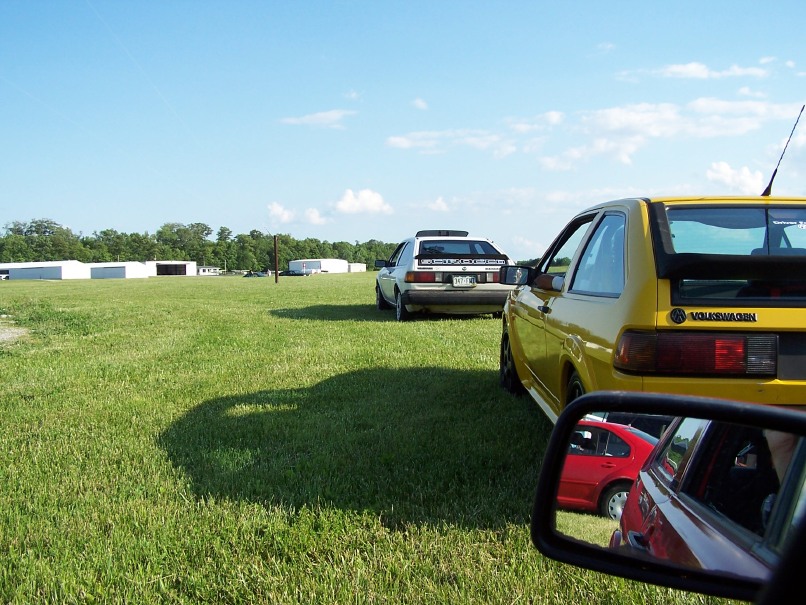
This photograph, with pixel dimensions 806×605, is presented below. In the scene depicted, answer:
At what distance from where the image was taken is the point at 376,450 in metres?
4.48

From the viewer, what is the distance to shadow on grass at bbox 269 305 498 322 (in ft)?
44.6

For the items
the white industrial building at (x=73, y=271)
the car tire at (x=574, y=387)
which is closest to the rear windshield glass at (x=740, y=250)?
the car tire at (x=574, y=387)

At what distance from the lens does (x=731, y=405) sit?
112cm

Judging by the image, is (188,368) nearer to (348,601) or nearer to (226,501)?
(226,501)

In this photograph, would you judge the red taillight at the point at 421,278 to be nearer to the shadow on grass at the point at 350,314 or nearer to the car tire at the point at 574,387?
the shadow on grass at the point at 350,314

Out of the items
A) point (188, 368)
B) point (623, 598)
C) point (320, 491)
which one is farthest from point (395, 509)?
point (188, 368)

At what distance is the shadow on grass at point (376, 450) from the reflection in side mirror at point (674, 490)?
5.53 ft

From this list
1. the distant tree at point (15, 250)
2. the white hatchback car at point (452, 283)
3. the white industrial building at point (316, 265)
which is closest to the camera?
the white hatchback car at point (452, 283)

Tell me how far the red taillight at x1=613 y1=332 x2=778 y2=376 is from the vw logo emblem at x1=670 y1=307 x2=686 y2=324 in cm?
6

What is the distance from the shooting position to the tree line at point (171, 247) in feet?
465

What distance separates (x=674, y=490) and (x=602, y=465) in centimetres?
29

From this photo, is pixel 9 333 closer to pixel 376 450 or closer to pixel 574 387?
pixel 376 450

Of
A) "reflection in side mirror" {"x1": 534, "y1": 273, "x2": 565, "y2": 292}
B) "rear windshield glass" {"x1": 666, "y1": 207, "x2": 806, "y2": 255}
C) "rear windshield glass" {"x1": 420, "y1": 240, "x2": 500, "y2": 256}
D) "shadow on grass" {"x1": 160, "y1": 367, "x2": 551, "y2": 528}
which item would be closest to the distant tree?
"rear windshield glass" {"x1": 420, "y1": 240, "x2": 500, "y2": 256}

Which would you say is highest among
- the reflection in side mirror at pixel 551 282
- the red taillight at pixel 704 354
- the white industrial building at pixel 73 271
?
the reflection in side mirror at pixel 551 282
